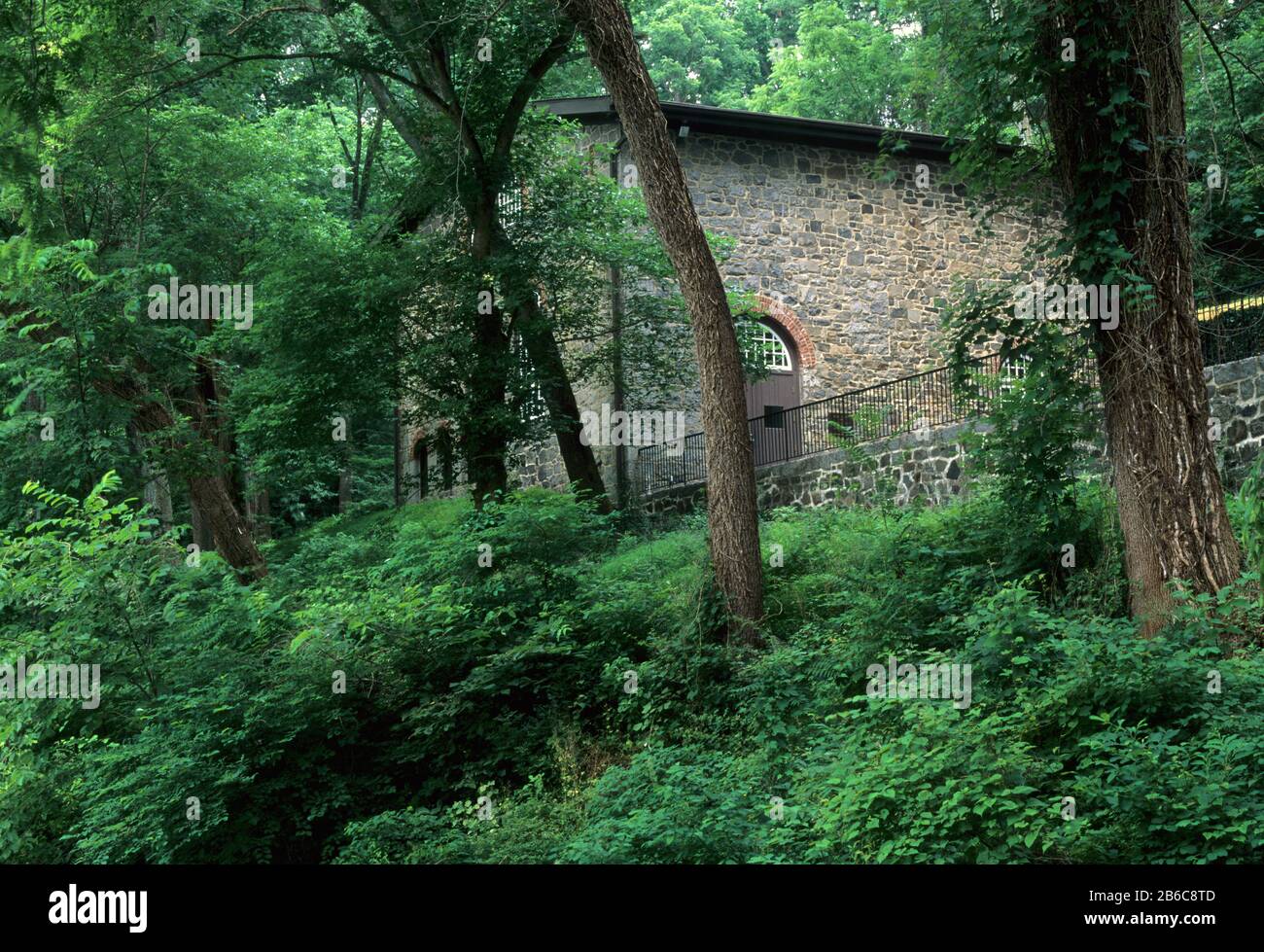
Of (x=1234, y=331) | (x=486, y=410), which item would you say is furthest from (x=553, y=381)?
(x=1234, y=331)

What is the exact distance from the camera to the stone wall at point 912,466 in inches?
522

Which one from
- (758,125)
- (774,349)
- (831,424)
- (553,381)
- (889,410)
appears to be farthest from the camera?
(774,349)

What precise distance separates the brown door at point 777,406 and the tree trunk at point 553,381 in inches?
120

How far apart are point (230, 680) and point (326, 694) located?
36.3 inches

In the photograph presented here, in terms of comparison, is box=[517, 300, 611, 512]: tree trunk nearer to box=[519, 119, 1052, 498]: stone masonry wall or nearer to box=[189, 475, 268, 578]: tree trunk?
box=[519, 119, 1052, 498]: stone masonry wall

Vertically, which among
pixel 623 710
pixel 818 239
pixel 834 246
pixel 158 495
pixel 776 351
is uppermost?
pixel 818 239

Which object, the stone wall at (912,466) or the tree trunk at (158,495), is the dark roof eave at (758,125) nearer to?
the stone wall at (912,466)

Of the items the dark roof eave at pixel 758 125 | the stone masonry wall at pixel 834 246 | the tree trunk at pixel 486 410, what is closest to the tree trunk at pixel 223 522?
the tree trunk at pixel 486 410

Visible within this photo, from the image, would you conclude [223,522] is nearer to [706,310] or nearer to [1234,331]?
[706,310]

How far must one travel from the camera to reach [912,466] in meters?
16.8

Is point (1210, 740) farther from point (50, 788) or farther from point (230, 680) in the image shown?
point (50, 788)

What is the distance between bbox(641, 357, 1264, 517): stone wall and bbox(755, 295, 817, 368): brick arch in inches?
164

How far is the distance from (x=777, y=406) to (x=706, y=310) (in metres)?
10.2

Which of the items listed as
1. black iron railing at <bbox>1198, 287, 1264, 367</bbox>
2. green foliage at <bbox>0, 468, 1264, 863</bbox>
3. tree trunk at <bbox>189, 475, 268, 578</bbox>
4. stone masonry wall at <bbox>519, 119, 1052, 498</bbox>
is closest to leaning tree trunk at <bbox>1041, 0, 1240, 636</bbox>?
green foliage at <bbox>0, 468, 1264, 863</bbox>
